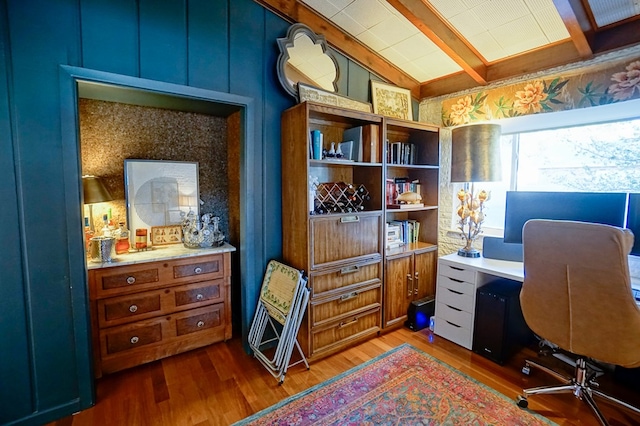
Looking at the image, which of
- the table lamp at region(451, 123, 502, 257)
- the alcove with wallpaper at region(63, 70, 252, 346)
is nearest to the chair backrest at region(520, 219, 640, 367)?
the table lamp at region(451, 123, 502, 257)

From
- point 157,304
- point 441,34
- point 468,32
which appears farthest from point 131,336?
point 468,32

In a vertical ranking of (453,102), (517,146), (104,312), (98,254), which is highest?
(453,102)

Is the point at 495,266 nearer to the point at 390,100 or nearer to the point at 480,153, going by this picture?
the point at 480,153

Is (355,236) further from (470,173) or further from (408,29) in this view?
(408,29)

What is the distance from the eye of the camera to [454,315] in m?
Answer: 2.52

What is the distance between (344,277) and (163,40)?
209cm

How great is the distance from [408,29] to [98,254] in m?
2.89

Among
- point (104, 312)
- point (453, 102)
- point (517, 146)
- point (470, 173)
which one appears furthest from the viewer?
point (453, 102)

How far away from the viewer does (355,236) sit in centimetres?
243

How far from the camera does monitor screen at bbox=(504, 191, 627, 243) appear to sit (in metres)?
1.97

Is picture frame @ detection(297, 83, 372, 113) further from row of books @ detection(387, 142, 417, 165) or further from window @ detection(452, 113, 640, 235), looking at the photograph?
window @ detection(452, 113, 640, 235)

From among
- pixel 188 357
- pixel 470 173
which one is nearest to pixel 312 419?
pixel 188 357

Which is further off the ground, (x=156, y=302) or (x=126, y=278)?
(x=126, y=278)

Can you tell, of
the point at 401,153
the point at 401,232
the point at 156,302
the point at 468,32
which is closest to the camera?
the point at 156,302
